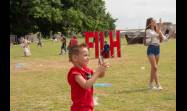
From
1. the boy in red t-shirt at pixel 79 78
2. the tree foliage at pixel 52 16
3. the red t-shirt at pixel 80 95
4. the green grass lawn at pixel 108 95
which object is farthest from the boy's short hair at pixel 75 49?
the tree foliage at pixel 52 16

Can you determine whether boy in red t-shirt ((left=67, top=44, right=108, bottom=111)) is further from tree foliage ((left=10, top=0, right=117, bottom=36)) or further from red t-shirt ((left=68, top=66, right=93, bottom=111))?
tree foliage ((left=10, top=0, right=117, bottom=36))

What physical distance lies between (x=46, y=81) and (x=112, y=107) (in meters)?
5.46

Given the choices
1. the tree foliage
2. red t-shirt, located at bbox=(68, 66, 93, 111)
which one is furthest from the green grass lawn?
the tree foliage

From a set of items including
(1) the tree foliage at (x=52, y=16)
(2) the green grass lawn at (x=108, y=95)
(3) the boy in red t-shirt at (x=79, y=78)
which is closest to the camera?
(3) the boy in red t-shirt at (x=79, y=78)

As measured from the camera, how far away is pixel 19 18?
69.3 m

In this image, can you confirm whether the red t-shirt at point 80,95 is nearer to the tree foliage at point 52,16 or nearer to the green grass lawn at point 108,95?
the green grass lawn at point 108,95

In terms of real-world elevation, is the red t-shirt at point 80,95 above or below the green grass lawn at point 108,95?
above

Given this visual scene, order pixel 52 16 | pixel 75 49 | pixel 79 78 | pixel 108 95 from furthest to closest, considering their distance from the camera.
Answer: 1. pixel 52 16
2. pixel 108 95
3. pixel 75 49
4. pixel 79 78

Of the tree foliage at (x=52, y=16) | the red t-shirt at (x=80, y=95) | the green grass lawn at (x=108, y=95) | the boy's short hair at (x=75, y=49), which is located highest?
the tree foliage at (x=52, y=16)

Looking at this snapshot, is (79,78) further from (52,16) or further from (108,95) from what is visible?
(52,16)

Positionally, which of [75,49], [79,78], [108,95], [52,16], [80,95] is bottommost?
[108,95]

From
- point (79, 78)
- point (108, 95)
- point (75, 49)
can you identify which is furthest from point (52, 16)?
point (79, 78)

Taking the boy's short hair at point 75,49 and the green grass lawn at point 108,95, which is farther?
the green grass lawn at point 108,95
